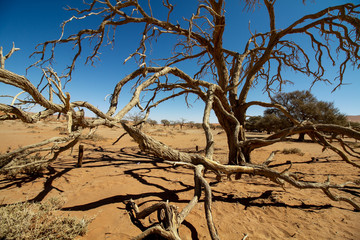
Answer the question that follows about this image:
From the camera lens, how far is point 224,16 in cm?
335

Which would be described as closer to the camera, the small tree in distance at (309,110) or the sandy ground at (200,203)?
the sandy ground at (200,203)

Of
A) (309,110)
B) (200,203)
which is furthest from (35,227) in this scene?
(309,110)

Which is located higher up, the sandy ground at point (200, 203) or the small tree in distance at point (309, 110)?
the small tree in distance at point (309, 110)

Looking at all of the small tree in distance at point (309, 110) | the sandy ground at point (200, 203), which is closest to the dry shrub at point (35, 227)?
the sandy ground at point (200, 203)

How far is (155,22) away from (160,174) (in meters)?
4.46

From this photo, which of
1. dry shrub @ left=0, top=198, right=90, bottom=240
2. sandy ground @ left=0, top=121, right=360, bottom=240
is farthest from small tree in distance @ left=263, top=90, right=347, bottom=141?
dry shrub @ left=0, top=198, right=90, bottom=240

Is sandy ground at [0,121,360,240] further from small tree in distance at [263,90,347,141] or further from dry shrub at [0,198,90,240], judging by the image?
small tree in distance at [263,90,347,141]

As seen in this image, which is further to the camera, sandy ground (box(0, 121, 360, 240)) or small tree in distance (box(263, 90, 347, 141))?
small tree in distance (box(263, 90, 347, 141))

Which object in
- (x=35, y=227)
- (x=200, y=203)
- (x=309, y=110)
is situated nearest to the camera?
(x=35, y=227)

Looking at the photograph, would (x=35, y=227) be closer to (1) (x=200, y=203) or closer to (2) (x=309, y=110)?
(1) (x=200, y=203)

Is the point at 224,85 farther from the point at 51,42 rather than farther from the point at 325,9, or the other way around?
the point at 51,42

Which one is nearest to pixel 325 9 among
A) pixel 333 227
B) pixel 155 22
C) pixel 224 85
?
pixel 224 85

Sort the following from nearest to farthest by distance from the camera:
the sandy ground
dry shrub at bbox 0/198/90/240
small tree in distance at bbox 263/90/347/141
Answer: dry shrub at bbox 0/198/90/240 < the sandy ground < small tree in distance at bbox 263/90/347/141

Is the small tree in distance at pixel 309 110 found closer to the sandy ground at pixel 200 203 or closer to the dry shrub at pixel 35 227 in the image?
the sandy ground at pixel 200 203
